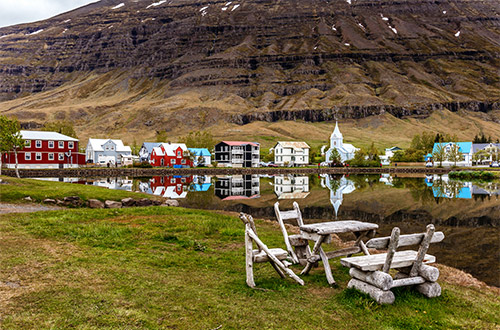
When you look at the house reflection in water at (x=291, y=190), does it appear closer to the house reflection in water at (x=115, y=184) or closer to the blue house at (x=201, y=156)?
the house reflection in water at (x=115, y=184)

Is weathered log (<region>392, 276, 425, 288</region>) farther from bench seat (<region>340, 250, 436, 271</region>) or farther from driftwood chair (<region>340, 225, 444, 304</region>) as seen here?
bench seat (<region>340, 250, 436, 271</region>)

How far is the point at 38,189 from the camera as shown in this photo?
96.2 feet

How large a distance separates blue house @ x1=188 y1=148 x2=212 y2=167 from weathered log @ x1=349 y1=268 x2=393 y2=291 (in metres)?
106

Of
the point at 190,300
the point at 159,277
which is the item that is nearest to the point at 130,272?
the point at 159,277

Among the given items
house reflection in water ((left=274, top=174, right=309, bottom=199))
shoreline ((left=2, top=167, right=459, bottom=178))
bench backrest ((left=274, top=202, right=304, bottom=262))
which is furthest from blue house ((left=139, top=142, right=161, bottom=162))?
bench backrest ((left=274, top=202, right=304, bottom=262))

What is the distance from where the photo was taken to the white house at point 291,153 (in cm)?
12769

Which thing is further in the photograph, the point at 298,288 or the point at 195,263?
the point at 195,263

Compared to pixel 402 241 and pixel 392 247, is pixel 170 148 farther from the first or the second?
pixel 392 247

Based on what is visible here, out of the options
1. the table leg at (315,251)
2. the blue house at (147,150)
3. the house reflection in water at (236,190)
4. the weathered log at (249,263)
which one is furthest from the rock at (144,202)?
the blue house at (147,150)

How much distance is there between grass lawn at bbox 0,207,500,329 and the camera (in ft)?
22.7

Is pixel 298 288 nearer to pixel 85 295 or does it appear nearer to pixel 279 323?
pixel 279 323

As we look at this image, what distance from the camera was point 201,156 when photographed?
116m

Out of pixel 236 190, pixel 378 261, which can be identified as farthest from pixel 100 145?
pixel 378 261

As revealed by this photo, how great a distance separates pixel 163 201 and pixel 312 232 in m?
23.0
